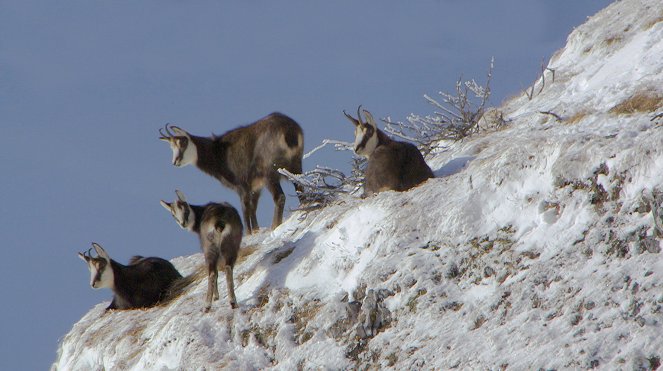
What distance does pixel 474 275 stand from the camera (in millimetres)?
9070

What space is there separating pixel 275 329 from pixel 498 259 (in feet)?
8.56

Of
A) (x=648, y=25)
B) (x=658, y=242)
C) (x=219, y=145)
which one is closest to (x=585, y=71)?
(x=648, y=25)

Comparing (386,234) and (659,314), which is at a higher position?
(386,234)

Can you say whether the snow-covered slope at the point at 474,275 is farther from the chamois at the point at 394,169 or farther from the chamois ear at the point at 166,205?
the chamois ear at the point at 166,205

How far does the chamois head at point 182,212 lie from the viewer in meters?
13.3

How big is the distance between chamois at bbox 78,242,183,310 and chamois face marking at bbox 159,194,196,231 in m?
0.84

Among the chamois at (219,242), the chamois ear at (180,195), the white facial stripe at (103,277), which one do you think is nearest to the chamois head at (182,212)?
the chamois ear at (180,195)

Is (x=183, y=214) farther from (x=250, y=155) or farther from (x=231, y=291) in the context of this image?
(x=231, y=291)

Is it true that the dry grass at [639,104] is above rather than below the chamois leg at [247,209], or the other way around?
below

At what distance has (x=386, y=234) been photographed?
408 inches

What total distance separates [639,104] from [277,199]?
17.5 ft

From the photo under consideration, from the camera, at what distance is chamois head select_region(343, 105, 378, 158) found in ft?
42.6

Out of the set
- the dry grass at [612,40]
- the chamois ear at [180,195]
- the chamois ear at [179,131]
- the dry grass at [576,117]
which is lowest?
the dry grass at [576,117]

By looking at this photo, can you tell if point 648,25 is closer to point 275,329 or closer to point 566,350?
point 275,329
